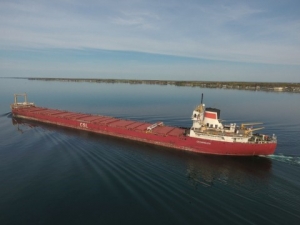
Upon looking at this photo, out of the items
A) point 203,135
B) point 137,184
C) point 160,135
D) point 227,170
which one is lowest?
point 227,170

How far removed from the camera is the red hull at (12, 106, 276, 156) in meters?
31.6

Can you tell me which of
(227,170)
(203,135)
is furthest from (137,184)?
(203,135)

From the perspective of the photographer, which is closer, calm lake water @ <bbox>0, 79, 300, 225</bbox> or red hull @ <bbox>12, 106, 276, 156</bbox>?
calm lake water @ <bbox>0, 79, 300, 225</bbox>

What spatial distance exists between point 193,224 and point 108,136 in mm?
27140

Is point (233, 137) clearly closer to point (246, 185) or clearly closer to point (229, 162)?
point (229, 162)

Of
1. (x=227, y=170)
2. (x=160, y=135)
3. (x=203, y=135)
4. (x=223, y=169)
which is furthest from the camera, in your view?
(x=160, y=135)

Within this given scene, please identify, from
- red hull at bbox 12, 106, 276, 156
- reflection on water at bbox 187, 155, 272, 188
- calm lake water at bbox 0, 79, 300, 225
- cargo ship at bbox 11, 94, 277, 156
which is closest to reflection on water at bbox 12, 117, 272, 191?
reflection on water at bbox 187, 155, 272, 188

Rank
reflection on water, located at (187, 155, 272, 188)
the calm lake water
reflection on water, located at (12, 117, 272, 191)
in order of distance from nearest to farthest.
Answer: the calm lake water, reflection on water, located at (187, 155, 272, 188), reflection on water, located at (12, 117, 272, 191)

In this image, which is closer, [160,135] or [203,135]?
[203,135]

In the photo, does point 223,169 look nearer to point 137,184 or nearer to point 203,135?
point 203,135

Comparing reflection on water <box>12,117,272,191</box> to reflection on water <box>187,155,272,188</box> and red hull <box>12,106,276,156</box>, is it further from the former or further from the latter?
red hull <box>12,106,276,156</box>

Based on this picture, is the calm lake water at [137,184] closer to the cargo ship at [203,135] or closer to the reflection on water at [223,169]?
the reflection on water at [223,169]

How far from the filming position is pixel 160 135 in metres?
36.4

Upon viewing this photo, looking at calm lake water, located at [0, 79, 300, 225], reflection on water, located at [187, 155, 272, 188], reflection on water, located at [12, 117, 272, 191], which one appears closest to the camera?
calm lake water, located at [0, 79, 300, 225]
